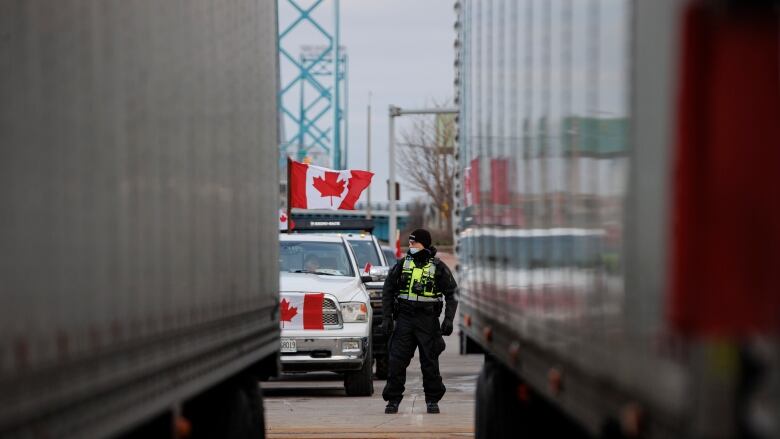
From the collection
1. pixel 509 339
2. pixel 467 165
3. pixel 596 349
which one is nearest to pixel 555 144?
pixel 596 349

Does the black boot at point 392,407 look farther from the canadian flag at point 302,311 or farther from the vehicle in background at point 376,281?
the canadian flag at point 302,311

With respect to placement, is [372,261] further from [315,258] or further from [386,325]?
[386,325]

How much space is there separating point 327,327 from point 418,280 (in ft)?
6.89

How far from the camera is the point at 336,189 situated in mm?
24422

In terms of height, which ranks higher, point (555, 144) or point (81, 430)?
point (555, 144)

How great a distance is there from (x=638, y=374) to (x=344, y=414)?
11360 millimetres

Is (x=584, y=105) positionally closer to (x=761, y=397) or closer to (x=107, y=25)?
(x=107, y=25)

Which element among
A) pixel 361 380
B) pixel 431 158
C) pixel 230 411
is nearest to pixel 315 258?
pixel 361 380

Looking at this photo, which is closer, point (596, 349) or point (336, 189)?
point (596, 349)

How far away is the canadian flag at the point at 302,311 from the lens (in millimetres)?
16656

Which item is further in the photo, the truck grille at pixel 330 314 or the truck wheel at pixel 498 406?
the truck grille at pixel 330 314

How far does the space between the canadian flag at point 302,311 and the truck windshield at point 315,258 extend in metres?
0.90

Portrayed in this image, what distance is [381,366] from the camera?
64.3 ft

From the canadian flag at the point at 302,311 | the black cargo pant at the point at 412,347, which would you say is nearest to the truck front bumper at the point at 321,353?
the canadian flag at the point at 302,311
